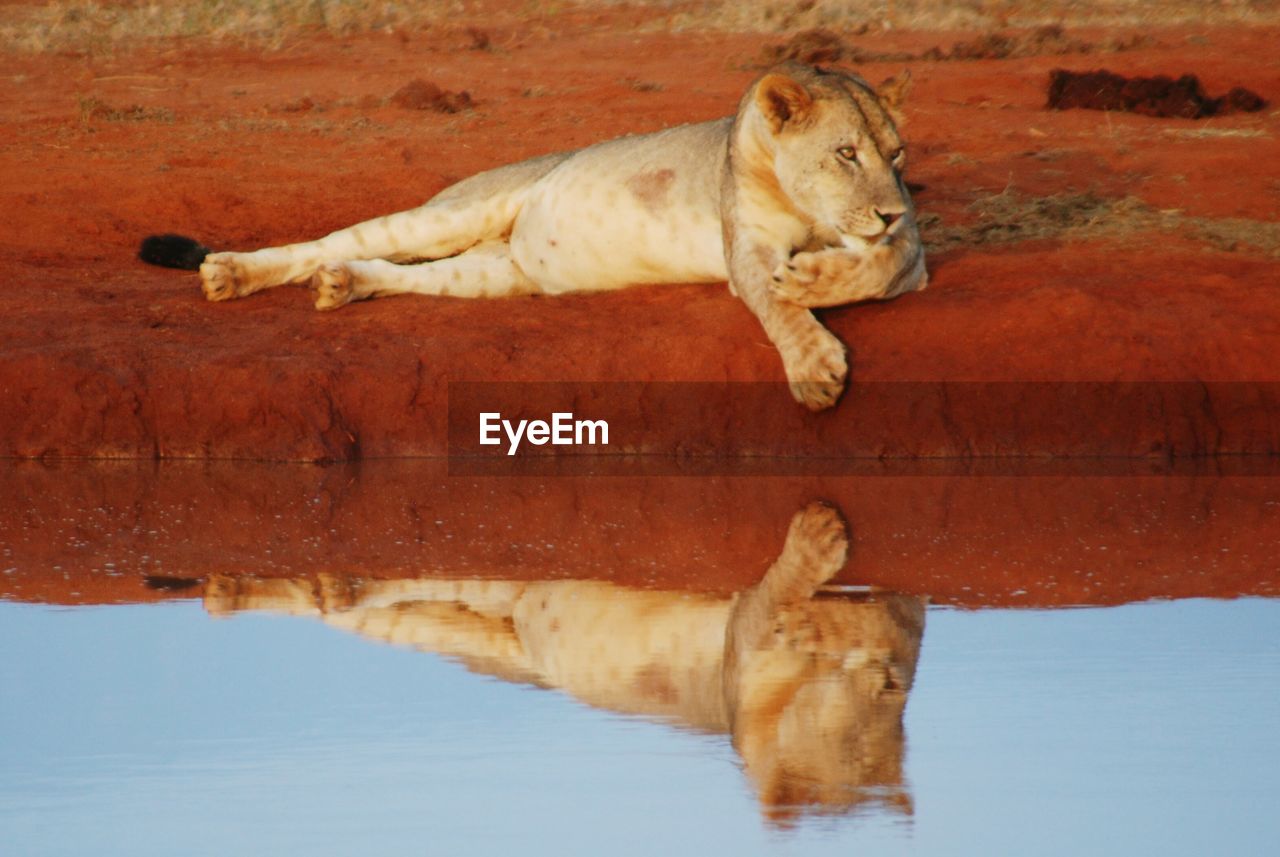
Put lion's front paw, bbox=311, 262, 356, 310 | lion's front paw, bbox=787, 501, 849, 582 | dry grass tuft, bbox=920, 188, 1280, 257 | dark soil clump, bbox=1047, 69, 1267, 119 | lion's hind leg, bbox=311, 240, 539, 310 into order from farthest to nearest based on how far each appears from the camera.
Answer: dark soil clump, bbox=1047, 69, 1267, 119 < dry grass tuft, bbox=920, 188, 1280, 257 < lion's hind leg, bbox=311, 240, 539, 310 < lion's front paw, bbox=311, 262, 356, 310 < lion's front paw, bbox=787, 501, 849, 582

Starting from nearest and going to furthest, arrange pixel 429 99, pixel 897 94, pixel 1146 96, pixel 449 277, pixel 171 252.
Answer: pixel 897 94 → pixel 449 277 → pixel 171 252 → pixel 1146 96 → pixel 429 99

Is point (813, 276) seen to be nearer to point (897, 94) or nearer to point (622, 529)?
point (897, 94)

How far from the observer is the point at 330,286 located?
9.73 m

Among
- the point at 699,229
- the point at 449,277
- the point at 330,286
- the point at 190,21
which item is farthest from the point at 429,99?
the point at 699,229

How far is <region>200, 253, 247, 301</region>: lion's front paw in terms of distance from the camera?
10078 mm

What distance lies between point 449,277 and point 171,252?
188 centimetres

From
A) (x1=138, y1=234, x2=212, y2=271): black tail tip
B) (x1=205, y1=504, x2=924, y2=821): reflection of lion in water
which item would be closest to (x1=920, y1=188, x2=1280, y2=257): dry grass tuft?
(x1=138, y1=234, x2=212, y2=271): black tail tip

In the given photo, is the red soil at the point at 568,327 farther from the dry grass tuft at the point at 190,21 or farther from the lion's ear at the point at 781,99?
the dry grass tuft at the point at 190,21

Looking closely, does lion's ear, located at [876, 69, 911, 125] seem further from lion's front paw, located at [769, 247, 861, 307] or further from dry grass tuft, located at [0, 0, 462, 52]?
dry grass tuft, located at [0, 0, 462, 52]

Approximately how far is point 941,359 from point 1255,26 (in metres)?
16.3

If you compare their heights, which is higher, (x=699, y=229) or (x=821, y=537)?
(x=699, y=229)

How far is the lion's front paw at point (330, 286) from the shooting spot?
9.73 meters

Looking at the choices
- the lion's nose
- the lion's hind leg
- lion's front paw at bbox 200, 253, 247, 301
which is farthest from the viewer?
lion's front paw at bbox 200, 253, 247, 301

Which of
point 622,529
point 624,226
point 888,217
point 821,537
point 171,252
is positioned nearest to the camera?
point 821,537
